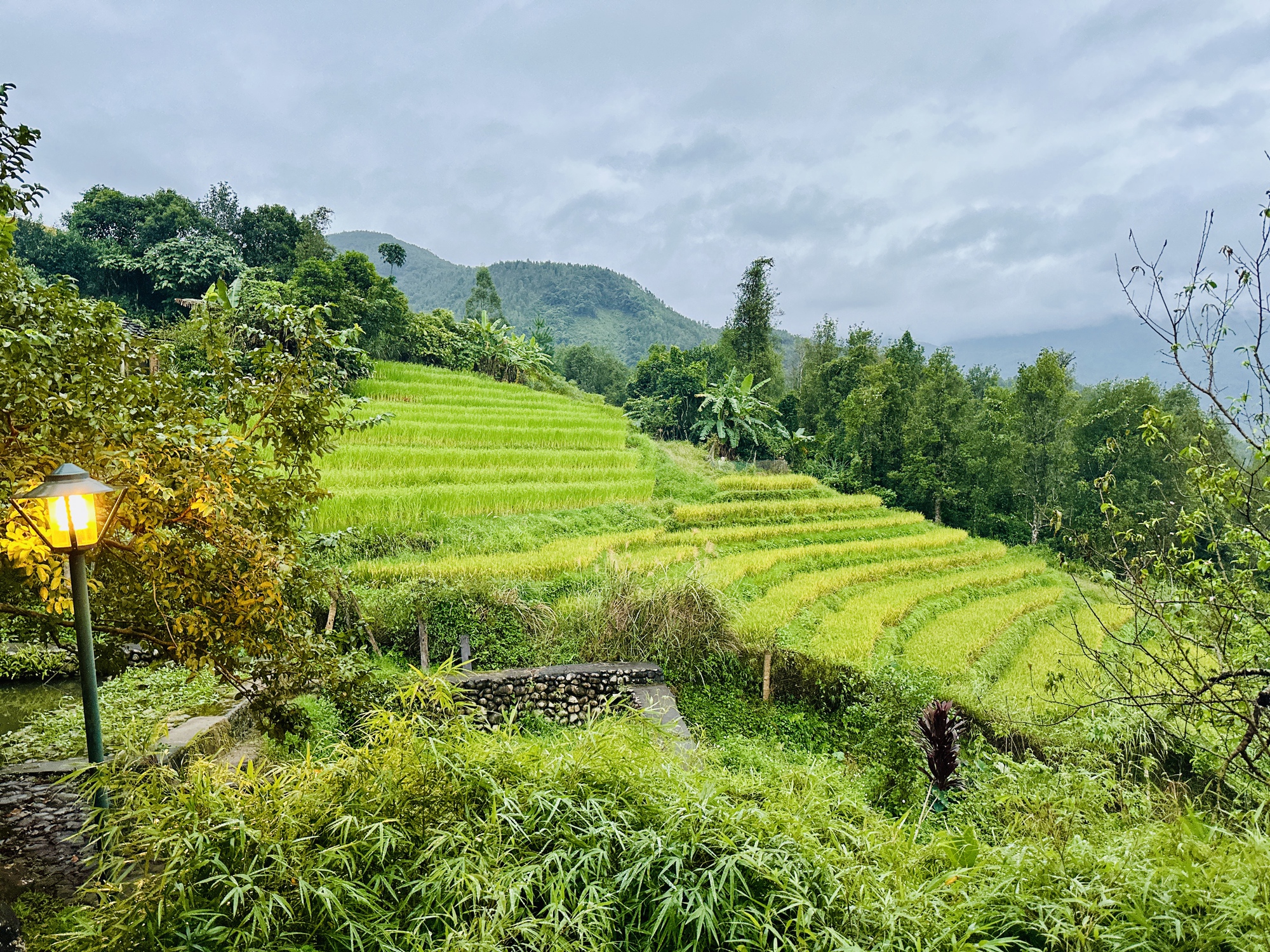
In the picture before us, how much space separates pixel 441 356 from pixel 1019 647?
19.5 m

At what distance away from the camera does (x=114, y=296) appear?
22141mm

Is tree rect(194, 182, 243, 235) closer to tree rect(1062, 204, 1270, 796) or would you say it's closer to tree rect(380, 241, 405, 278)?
tree rect(380, 241, 405, 278)

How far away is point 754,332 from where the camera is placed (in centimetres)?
2630

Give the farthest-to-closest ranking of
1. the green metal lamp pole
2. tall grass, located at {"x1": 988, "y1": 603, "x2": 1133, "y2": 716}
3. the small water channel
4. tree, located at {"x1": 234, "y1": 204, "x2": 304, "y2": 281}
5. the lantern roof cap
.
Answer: tree, located at {"x1": 234, "y1": 204, "x2": 304, "y2": 281} < tall grass, located at {"x1": 988, "y1": 603, "x2": 1133, "y2": 716} < the small water channel < the green metal lamp pole < the lantern roof cap

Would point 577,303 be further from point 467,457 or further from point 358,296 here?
point 467,457

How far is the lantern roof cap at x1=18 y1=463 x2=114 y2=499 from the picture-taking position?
2311 mm

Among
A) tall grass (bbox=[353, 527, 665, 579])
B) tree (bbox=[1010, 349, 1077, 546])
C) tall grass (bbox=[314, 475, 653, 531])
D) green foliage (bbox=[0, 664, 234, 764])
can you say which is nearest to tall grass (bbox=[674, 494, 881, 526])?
tall grass (bbox=[314, 475, 653, 531])

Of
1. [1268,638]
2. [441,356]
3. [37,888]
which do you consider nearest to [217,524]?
[37,888]

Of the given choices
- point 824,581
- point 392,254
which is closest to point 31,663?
point 824,581

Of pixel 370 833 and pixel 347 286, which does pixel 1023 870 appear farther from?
pixel 347 286

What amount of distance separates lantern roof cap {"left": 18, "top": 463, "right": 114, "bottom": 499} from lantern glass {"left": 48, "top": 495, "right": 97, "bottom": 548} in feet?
0.08

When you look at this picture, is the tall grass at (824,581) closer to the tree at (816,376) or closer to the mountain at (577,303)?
the tree at (816,376)

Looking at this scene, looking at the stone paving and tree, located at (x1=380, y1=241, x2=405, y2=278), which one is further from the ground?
tree, located at (x1=380, y1=241, x2=405, y2=278)

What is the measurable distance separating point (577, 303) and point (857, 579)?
A: 6032 centimetres
